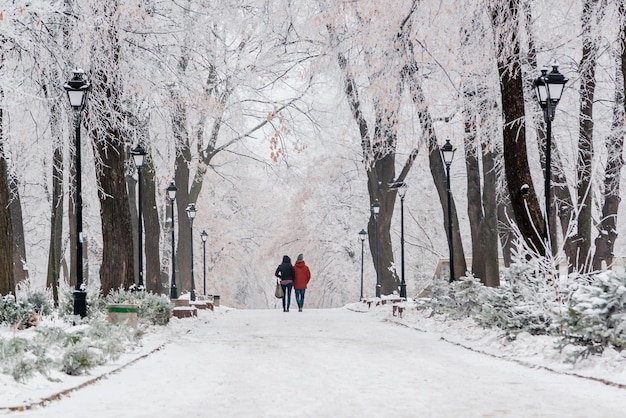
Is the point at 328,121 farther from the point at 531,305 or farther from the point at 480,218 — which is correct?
the point at 531,305

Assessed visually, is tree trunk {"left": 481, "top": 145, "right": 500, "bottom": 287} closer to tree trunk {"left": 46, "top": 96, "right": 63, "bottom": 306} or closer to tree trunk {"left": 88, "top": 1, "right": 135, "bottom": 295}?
tree trunk {"left": 88, "top": 1, "right": 135, "bottom": 295}

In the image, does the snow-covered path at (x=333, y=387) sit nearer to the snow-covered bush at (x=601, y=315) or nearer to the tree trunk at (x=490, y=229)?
the snow-covered bush at (x=601, y=315)

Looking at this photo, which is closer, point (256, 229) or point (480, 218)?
point (480, 218)

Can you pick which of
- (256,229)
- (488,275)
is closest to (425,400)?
(488,275)

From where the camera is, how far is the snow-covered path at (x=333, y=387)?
8.41 meters

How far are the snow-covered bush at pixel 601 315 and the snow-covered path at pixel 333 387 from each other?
0.72m

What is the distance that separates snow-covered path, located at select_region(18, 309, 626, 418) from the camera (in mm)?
8406

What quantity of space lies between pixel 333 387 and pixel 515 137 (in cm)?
780

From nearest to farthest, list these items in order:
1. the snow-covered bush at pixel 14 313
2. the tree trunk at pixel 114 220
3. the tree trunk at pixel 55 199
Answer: the snow-covered bush at pixel 14 313 → the tree trunk at pixel 55 199 → the tree trunk at pixel 114 220

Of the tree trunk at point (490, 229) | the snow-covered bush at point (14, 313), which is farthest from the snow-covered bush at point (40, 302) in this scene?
the tree trunk at point (490, 229)

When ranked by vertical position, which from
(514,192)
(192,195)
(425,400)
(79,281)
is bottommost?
(425,400)

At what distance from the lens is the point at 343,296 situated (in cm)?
6184

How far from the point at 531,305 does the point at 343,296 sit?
47653 millimetres

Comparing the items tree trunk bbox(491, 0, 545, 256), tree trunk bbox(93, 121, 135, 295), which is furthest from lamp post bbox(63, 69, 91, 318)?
tree trunk bbox(491, 0, 545, 256)
